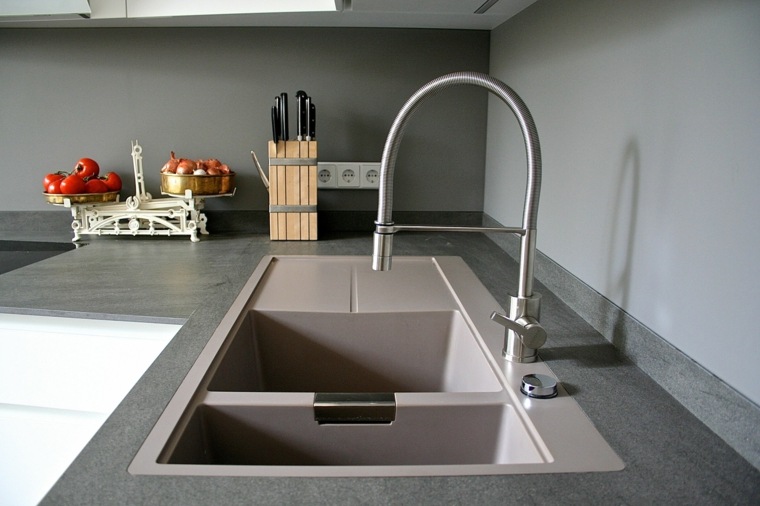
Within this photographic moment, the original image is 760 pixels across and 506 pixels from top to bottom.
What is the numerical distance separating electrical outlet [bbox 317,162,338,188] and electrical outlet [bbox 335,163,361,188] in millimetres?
13

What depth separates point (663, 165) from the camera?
84 centimetres

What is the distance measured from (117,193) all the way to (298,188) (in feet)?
1.90

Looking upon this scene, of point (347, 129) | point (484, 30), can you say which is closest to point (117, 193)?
point (347, 129)

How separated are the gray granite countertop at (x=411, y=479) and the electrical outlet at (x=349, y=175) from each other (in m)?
0.64

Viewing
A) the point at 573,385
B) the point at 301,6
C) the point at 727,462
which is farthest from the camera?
the point at 301,6

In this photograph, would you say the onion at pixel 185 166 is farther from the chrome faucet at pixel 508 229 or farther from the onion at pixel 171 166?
Answer: the chrome faucet at pixel 508 229

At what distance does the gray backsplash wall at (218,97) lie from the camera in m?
Result: 1.85

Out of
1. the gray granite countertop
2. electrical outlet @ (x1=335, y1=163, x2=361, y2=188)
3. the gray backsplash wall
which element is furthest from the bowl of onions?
the gray granite countertop

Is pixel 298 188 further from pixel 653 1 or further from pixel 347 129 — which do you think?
pixel 653 1

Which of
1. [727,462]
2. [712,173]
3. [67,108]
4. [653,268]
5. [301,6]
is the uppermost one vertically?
[301,6]

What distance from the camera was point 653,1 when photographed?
876 millimetres

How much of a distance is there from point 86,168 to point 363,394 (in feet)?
4.55

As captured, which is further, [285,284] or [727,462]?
[285,284]

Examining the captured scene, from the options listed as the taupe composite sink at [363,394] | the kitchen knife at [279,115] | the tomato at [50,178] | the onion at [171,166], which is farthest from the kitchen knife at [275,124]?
the tomato at [50,178]
